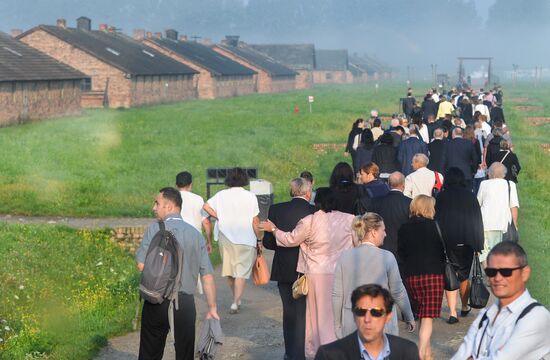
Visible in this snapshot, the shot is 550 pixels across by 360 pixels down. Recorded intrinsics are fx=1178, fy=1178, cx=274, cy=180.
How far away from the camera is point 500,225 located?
511 inches

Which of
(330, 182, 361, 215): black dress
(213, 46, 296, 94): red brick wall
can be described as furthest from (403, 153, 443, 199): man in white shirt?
(213, 46, 296, 94): red brick wall

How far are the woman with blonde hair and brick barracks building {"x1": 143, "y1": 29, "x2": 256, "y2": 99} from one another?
85.8m

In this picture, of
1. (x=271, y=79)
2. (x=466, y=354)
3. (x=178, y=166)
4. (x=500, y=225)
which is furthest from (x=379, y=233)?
(x=271, y=79)

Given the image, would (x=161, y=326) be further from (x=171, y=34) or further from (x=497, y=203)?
(x=171, y=34)

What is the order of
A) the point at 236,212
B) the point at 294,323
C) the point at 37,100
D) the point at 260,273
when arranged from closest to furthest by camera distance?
the point at 294,323 → the point at 260,273 → the point at 236,212 → the point at 37,100

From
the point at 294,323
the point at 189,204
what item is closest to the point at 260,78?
the point at 189,204

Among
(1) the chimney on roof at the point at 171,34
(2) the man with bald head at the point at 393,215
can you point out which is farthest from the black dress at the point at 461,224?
(1) the chimney on roof at the point at 171,34

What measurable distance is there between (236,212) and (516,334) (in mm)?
7181

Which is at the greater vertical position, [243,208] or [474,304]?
[243,208]

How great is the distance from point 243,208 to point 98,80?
63048 millimetres

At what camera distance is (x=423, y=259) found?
10.3m

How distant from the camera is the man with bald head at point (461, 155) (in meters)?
17.6

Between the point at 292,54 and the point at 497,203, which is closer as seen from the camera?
the point at 497,203

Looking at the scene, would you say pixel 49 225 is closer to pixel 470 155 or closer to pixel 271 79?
pixel 470 155
